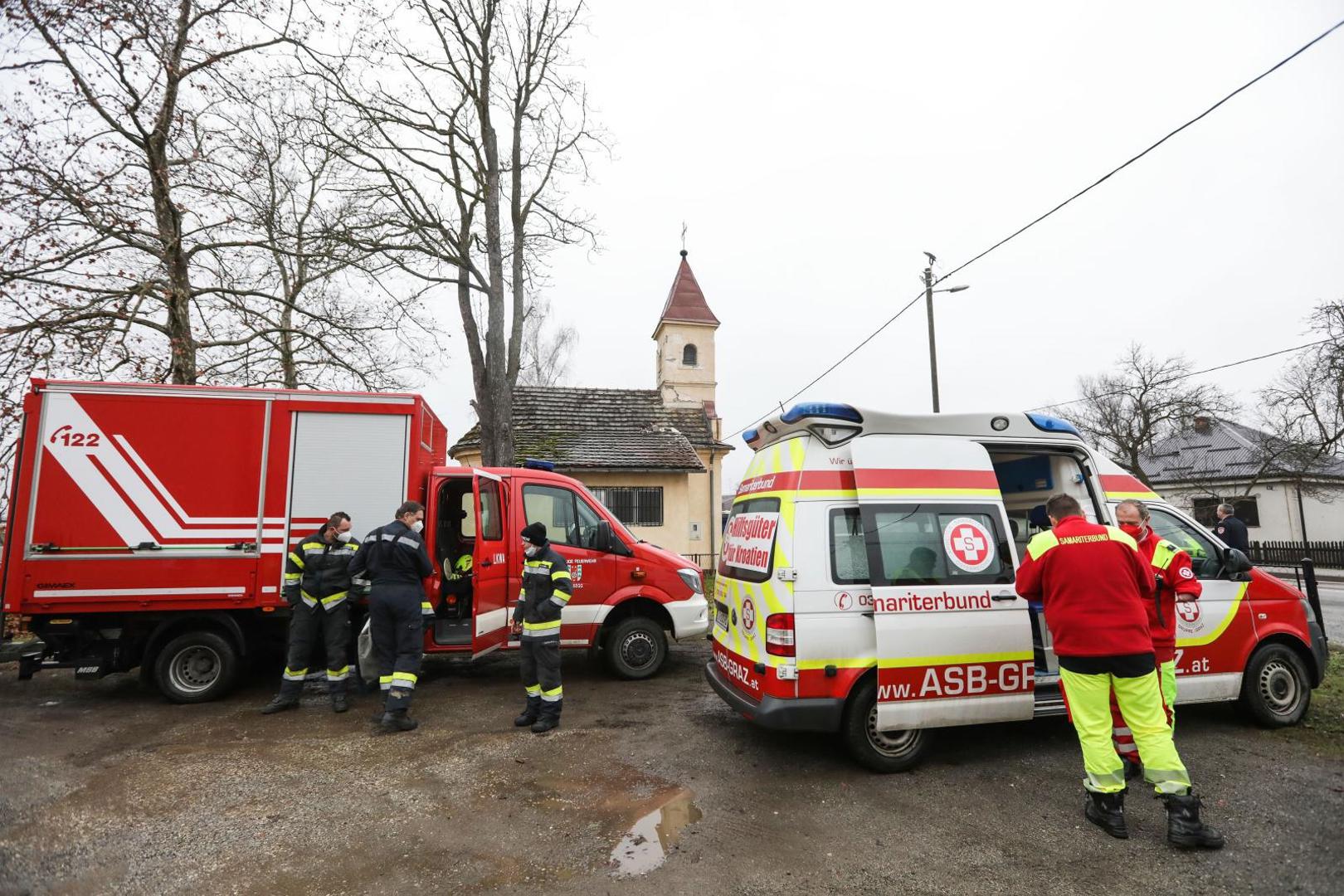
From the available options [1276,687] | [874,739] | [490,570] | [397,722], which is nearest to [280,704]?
[397,722]

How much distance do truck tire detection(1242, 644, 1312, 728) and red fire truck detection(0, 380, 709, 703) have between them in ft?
17.9

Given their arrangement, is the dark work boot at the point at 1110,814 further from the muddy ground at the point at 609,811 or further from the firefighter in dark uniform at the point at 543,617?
the firefighter in dark uniform at the point at 543,617

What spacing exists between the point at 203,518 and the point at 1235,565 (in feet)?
29.1

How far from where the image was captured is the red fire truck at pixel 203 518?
5.74 m

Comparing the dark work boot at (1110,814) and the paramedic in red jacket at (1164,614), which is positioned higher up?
the paramedic in red jacket at (1164,614)

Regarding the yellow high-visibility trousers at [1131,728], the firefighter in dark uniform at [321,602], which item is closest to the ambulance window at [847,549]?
the yellow high-visibility trousers at [1131,728]

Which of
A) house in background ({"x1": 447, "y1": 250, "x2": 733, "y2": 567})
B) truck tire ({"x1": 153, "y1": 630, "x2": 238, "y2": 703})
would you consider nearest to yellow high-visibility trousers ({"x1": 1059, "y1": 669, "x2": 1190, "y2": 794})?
truck tire ({"x1": 153, "y1": 630, "x2": 238, "y2": 703})

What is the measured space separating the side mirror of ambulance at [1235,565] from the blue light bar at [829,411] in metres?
3.18

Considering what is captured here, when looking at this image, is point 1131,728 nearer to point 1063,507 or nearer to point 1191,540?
point 1063,507

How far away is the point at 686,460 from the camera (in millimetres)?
16375

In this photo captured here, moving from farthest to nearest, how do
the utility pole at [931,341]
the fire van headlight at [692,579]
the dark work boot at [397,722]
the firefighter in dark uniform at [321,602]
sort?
the utility pole at [931,341] < the fire van headlight at [692,579] < the firefighter in dark uniform at [321,602] < the dark work boot at [397,722]

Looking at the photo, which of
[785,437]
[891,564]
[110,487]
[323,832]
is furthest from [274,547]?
[891,564]

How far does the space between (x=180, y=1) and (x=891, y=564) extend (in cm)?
1389

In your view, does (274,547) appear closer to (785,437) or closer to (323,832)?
(323,832)
